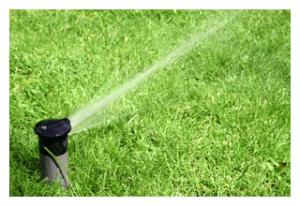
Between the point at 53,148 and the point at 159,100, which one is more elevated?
the point at 159,100

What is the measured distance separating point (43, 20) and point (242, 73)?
6.79 ft

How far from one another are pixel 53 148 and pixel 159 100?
4.38 ft

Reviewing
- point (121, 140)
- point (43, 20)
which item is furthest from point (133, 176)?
point (43, 20)

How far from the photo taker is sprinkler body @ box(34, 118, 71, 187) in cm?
317

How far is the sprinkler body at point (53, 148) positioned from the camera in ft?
10.4

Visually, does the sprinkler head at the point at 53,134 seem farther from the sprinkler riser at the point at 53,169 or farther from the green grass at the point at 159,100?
the green grass at the point at 159,100

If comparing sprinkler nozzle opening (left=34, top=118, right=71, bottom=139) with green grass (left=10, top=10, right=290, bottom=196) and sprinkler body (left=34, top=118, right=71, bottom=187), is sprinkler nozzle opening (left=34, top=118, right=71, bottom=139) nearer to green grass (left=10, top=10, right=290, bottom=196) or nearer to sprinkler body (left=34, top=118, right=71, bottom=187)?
sprinkler body (left=34, top=118, right=71, bottom=187)

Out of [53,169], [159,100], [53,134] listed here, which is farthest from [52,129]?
[159,100]

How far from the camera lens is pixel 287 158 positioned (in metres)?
3.88

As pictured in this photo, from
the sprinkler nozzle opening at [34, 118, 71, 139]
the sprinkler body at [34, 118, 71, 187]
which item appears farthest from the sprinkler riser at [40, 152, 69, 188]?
the sprinkler nozzle opening at [34, 118, 71, 139]

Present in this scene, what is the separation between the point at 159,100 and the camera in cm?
437

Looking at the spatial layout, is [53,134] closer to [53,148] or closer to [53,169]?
[53,148]

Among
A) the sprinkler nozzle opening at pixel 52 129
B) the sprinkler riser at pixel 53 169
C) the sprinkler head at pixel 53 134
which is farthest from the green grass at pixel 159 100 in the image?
the sprinkler nozzle opening at pixel 52 129

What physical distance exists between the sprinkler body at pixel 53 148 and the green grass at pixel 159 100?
0.09 m
